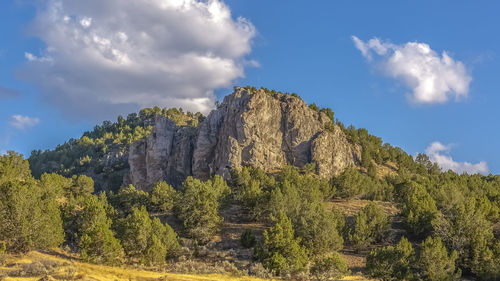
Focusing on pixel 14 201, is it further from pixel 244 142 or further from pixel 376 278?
pixel 244 142

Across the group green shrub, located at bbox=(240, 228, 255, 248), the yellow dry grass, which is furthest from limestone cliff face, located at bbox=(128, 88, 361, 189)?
the yellow dry grass

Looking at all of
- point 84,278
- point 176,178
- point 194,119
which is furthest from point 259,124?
point 194,119

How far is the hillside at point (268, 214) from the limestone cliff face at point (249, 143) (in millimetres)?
330

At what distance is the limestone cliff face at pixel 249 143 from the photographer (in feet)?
Answer: 281

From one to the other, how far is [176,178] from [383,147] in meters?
61.2

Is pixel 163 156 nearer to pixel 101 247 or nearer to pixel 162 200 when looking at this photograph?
pixel 162 200

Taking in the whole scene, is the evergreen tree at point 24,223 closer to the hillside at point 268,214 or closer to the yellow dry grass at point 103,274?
the hillside at point 268,214

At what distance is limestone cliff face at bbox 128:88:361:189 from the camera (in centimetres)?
8562

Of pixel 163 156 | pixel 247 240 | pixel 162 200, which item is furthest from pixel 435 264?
pixel 163 156

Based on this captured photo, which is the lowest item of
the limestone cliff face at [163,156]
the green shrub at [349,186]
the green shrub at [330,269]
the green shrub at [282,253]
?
the green shrub at [330,269]

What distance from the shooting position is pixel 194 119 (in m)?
166

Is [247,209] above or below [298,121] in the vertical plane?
below

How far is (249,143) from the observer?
282 feet

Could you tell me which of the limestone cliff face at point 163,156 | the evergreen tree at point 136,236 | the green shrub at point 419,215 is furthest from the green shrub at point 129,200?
the green shrub at point 419,215
